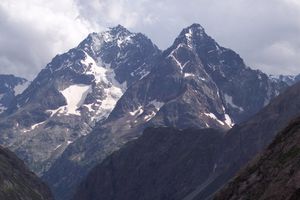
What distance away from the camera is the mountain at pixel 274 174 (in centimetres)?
5853

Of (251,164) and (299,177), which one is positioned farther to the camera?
(251,164)

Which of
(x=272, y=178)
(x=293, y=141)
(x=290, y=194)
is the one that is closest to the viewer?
(x=290, y=194)

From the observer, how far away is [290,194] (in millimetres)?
55031

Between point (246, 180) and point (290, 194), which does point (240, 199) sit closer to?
point (246, 180)

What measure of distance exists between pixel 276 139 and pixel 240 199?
11.4 metres

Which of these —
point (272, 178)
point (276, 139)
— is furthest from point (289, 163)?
point (276, 139)

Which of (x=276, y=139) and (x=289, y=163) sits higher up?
(x=276, y=139)

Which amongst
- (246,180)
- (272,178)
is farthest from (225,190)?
(272,178)

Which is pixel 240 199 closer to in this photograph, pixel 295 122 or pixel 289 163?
pixel 289 163

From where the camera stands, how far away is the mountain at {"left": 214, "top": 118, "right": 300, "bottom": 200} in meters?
58.5

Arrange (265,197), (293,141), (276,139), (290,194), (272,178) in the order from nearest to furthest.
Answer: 1. (290,194)
2. (265,197)
3. (272,178)
4. (293,141)
5. (276,139)

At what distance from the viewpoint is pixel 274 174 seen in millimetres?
64062

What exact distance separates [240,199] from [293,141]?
8.54 m

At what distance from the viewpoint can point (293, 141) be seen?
224 ft
